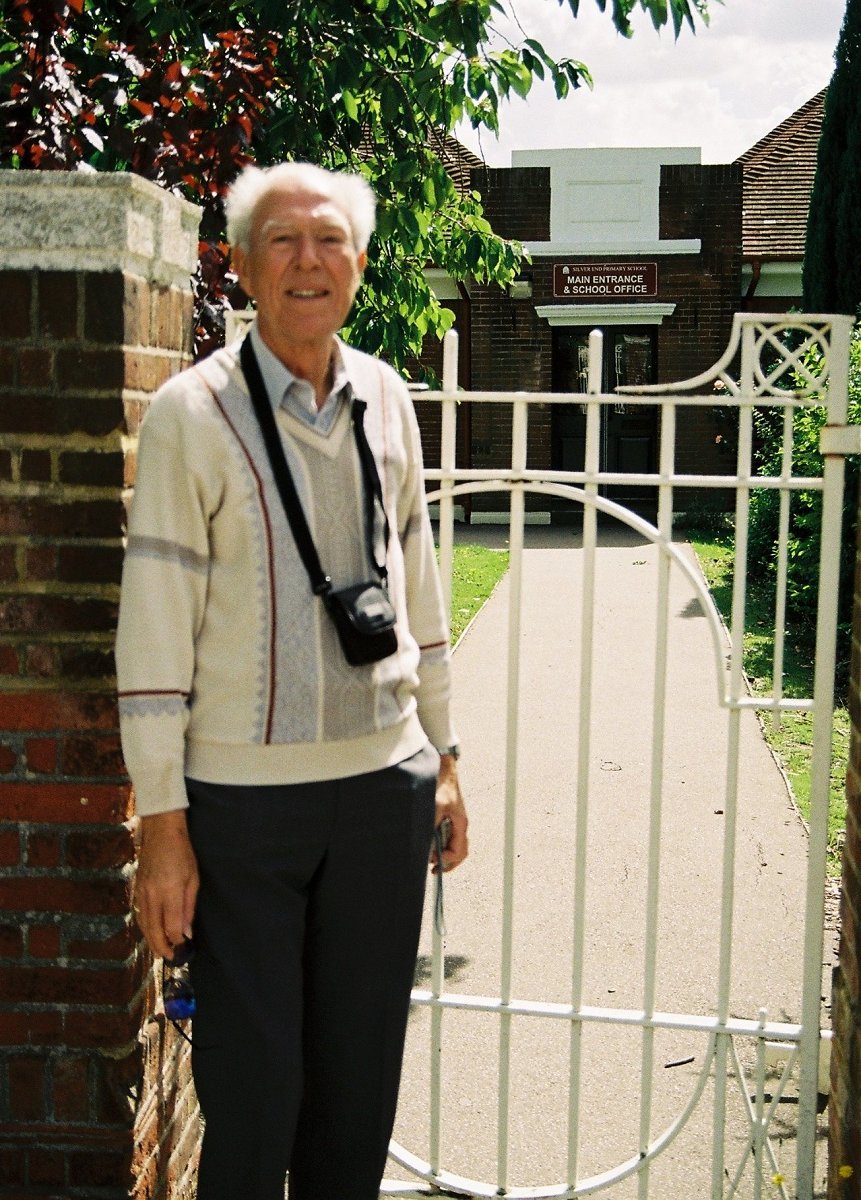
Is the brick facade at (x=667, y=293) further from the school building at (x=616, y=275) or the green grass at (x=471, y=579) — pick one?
the green grass at (x=471, y=579)

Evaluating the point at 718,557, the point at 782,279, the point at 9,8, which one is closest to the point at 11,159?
the point at 9,8

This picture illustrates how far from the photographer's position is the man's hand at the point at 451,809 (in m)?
2.57

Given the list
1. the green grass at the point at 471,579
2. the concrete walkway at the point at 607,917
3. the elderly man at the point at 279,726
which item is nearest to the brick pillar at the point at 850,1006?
the concrete walkway at the point at 607,917

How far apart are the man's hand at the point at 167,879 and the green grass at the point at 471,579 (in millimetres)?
7417

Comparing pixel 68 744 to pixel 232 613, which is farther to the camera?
pixel 68 744

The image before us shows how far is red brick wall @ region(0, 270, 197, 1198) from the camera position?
2.42m

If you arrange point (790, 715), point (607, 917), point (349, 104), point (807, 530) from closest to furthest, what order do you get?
point (607, 917) < point (349, 104) < point (790, 715) < point (807, 530)

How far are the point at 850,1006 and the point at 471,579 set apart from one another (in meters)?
9.85

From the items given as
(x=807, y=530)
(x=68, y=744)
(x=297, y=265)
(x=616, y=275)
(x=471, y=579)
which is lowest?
(x=471, y=579)

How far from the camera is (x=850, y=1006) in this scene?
2977 millimetres

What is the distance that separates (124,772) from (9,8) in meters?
2.47

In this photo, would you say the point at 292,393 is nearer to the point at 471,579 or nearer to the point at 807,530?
the point at 807,530

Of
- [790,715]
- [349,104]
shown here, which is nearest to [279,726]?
[349,104]

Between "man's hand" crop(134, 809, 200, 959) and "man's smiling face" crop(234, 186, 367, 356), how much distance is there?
2.65 ft
